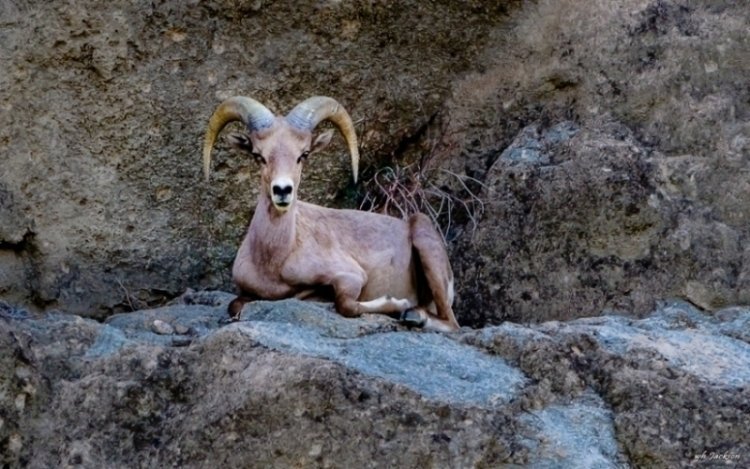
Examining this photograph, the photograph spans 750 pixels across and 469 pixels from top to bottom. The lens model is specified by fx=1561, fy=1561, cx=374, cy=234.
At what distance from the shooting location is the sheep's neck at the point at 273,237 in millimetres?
8211

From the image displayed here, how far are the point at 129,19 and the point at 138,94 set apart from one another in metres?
0.45

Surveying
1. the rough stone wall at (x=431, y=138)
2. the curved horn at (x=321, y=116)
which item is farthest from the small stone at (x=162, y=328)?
the rough stone wall at (x=431, y=138)

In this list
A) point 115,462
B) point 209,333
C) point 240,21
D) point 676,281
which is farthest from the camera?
point 240,21

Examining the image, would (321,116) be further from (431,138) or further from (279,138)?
(431,138)

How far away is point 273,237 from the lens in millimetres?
8211

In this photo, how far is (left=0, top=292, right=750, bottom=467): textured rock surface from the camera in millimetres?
6520

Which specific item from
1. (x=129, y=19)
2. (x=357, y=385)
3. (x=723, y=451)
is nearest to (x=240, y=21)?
(x=129, y=19)

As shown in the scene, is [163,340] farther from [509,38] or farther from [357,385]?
[509,38]

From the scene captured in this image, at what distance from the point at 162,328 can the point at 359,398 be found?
1.37 meters

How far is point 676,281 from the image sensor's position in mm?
8828

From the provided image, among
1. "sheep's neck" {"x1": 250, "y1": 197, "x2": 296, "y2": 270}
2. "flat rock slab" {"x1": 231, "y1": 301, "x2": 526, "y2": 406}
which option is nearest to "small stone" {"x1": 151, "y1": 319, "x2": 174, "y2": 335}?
"flat rock slab" {"x1": 231, "y1": 301, "x2": 526, "y2": 406}

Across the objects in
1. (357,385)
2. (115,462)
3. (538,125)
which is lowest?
(115,462)

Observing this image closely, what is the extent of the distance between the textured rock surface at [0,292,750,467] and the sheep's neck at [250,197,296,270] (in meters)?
1.02

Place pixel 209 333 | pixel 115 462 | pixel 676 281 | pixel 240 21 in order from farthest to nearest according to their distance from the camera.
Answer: pixel 240 21
pixel 676 281
pixel 209 333
pixel 115 462
